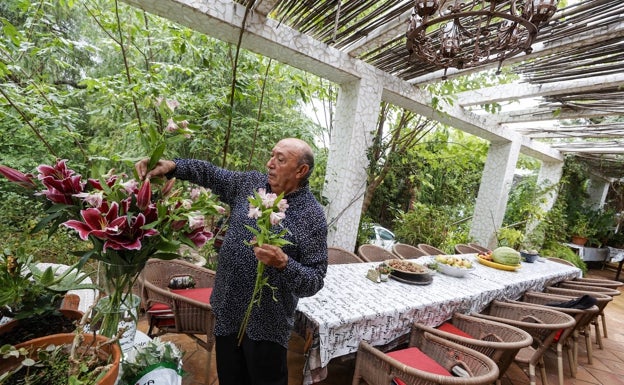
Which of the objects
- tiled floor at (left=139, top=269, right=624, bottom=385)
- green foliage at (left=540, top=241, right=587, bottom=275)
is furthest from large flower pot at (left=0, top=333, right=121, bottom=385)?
green foliage at (left=540, top=241, right=587, bottom=275)

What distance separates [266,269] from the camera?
3.87 feet

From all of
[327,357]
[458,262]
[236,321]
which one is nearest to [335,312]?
[327,357]

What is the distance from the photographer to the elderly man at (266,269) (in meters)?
1.20

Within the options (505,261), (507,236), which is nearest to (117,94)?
(505,261)

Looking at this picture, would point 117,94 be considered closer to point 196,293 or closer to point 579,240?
point 196,293

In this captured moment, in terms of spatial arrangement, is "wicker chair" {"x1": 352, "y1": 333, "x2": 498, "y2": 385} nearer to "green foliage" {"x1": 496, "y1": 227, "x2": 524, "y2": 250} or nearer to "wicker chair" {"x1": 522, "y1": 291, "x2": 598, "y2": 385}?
"wicker chair" {"x1": 522, "y1": 291, "x2": 598, "y2": 385}

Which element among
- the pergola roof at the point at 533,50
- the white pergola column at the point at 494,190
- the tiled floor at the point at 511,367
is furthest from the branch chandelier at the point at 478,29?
the white pergola column at the point at 494,190

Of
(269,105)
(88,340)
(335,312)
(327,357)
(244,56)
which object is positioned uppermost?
(244,56)

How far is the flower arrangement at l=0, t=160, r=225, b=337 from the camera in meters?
0.60

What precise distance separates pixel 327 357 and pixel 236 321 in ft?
1.89

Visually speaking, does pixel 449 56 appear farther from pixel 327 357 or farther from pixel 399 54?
pixel 327 357

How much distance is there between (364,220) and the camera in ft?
13.5

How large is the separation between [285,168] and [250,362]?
33.2 inches

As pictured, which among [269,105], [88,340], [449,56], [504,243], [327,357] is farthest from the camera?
[504,243]
